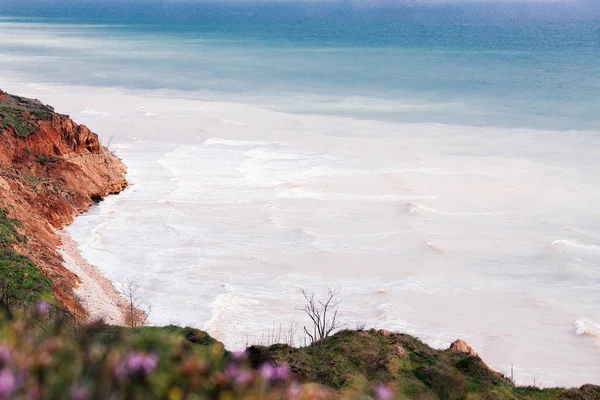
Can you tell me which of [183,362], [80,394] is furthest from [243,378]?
[80,394]

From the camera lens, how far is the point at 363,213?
51688 millimetres

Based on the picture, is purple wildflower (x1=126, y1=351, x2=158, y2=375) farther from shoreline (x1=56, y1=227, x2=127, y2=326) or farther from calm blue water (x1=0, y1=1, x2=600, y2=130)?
calm blue water (x1=0, y1=1, x2=600, y2=130)

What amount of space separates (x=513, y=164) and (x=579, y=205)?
46.6 ft

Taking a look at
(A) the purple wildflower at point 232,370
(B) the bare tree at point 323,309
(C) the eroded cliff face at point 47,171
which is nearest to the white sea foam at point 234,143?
(C) the eroded cliff face at point 47,171

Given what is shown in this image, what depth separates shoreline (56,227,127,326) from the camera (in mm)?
31109

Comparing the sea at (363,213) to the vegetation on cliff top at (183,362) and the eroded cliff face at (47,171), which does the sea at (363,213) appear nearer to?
the eroded cliff face at (47,171)

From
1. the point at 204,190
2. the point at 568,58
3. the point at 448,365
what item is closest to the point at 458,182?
the point at 204,190

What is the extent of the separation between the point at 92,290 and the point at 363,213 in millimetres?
22490

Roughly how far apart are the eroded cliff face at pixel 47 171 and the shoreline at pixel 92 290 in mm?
754

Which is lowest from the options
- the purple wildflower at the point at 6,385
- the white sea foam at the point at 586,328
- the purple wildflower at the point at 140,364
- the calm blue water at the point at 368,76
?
the purple wildflower at the point at 6,385

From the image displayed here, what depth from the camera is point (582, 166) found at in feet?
226

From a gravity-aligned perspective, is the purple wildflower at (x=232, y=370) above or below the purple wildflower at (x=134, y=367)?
above

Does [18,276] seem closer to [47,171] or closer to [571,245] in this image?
[47,171]

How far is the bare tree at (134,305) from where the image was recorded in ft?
103
